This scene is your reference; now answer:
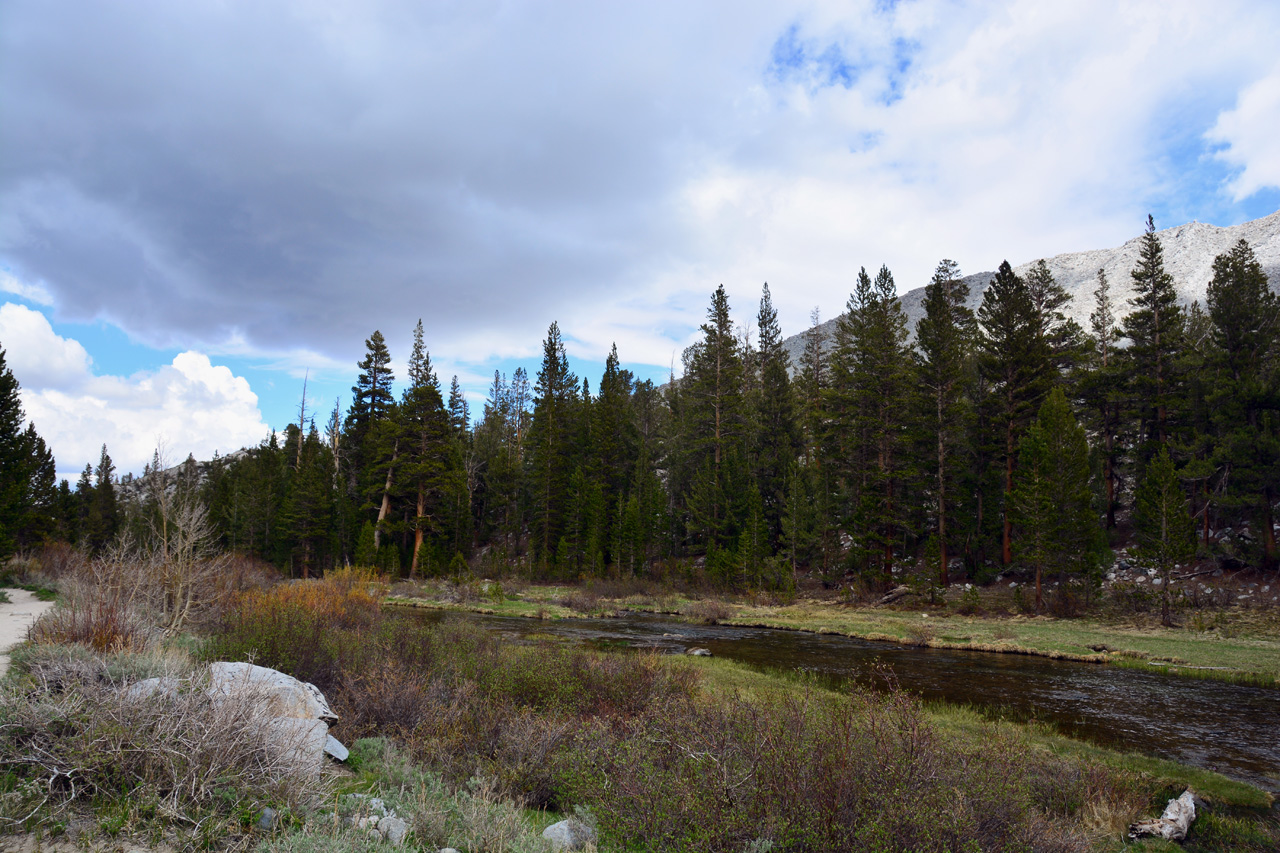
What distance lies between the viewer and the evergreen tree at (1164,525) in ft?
78.2

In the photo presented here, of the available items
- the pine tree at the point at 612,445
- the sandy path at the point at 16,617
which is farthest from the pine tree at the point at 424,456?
the sandy path at the point at 16,617

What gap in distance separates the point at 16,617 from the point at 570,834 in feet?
60.9

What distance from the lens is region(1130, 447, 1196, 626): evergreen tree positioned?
2383 cm

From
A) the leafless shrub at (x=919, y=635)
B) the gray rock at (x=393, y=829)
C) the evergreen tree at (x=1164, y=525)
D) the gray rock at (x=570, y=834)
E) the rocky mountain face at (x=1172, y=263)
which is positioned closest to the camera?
the gray rock at (x=393, y=829)

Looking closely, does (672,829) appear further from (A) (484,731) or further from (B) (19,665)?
(B) (19,665)

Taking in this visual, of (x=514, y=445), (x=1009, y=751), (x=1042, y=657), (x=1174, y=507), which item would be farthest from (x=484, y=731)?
(x=514, y=445)

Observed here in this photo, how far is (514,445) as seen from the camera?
242 feet

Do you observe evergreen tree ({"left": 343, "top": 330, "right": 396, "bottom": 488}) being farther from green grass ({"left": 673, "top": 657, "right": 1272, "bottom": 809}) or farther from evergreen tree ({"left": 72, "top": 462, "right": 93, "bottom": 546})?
green grass ({"left": 673, "top": 657, "right": 1272, "bottom": 809})

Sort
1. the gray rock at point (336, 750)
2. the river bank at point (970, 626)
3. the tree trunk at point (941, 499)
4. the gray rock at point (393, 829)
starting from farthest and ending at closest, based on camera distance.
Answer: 1. the tree trunk at point (941, 499)
2. the river bank at point (970, 626)
3. the gray rock at point (336, 750)
4. the gray rock at point (393, 829)

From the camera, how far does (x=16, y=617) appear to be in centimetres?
1575

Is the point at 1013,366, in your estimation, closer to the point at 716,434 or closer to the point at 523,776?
the point at 716,434

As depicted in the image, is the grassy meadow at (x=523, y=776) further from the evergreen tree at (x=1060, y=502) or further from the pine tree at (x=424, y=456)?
the pine tree at (x=424, y=456)

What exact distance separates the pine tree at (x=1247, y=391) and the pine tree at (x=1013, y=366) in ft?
24.7

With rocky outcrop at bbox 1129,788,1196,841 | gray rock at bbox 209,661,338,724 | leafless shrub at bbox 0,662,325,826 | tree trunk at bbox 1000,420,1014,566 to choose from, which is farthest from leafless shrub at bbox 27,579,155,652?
tree trunk at bbox 1000,420,1014,566
